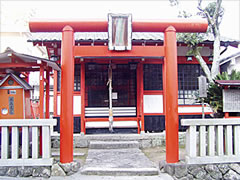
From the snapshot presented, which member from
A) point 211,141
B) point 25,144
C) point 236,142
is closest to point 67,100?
point 25,144

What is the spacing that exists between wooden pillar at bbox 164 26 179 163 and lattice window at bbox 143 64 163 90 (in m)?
3.84

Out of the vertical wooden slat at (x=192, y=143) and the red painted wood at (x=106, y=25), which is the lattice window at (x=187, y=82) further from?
the vertical wooden slat at (x=192, y=143)

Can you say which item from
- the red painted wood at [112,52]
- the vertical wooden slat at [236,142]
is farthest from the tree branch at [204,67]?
the red painted wood at [112,52]

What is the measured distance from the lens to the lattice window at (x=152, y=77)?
31.2 ft

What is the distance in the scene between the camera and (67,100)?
546cm

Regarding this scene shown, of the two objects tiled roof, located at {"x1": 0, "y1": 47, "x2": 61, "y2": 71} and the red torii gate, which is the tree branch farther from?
tiled roof, located at {"x1": 0, "y1": 47, "x2": 61, "y2": 71}

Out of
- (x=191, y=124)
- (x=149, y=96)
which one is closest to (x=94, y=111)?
(x=149, y=96)

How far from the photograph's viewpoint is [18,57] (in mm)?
5746

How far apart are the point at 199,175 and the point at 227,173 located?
0.70 metres

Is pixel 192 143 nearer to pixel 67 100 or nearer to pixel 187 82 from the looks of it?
pixel 67 100

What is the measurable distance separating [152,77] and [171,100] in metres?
4.08

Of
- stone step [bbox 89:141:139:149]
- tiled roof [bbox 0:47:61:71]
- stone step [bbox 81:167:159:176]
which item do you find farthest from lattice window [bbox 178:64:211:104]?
tiled roof [bbox 0:47:61:71]

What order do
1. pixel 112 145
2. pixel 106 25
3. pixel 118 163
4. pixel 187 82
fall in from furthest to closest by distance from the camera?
pixel 187 82 < pixel 112 145 < pixel 118 163 < pixel 106 25

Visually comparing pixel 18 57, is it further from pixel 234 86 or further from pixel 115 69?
pixel 234 86
